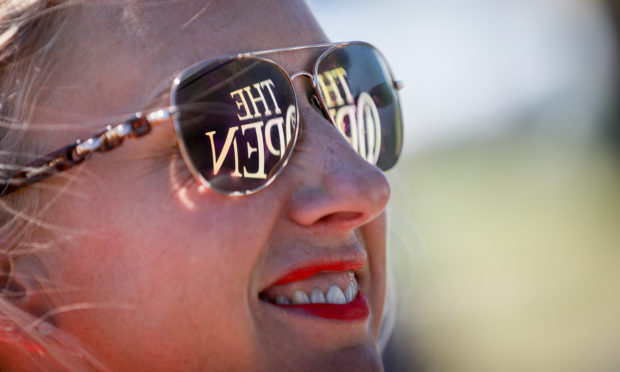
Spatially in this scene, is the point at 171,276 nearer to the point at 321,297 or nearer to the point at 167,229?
Result: the point at 167,229

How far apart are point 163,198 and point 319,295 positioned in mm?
523

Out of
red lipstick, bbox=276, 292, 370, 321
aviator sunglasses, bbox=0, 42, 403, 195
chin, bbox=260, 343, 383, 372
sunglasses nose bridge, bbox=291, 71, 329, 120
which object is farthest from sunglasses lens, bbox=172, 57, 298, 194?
chin, bbox=260, 343, 383, 372

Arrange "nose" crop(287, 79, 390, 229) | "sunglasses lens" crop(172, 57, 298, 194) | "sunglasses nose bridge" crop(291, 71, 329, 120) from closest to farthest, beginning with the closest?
"sunglasses lens" crop(172, 57, 298, 194) < "nose" crop(287, 79, 390, 229) < "sunglasses nose bridge" crop(291, 71, 329, 120)

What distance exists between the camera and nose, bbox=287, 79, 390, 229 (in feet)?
5.72

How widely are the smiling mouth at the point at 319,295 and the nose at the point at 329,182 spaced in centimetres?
16

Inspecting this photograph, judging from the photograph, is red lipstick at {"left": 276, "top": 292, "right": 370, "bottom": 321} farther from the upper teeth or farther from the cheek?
the cheek

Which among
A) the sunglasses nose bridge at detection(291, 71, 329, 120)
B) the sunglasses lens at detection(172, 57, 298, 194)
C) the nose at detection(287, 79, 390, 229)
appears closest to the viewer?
the sunglasses lens at detection(172, 57, 298, 194)

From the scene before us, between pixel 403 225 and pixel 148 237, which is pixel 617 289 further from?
pixel 148 237

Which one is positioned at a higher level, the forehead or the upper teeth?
the forehead

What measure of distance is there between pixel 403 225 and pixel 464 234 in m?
5.02

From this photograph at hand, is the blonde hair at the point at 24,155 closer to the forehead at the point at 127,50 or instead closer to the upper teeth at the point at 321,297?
the forehead at the point at 127,50

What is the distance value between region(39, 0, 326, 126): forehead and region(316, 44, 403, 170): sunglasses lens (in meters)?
0.33

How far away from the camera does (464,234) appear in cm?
787

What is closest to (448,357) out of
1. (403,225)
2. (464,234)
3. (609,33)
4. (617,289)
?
(464,234)
